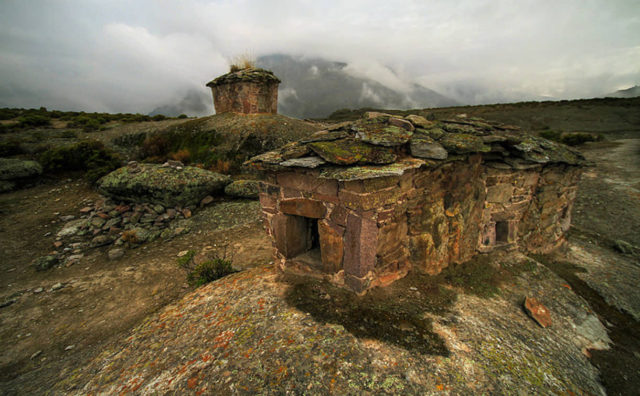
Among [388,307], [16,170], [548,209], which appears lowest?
[388,307]

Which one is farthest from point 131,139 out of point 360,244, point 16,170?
point 360,244

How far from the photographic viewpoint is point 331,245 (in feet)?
12.1

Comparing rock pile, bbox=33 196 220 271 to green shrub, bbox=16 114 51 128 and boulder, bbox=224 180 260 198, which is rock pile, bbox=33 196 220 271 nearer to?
boulder, bbox=224 180 260 198

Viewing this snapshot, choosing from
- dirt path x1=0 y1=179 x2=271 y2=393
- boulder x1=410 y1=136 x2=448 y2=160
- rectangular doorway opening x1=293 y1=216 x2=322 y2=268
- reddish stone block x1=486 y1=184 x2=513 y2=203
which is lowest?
dirt path x1=0 y1=179 x2=271 y2=393

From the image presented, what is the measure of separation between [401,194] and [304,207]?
4.84 feet

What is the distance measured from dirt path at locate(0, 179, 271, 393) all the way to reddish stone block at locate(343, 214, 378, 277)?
3571mm

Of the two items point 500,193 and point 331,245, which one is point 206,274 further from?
point 500,193

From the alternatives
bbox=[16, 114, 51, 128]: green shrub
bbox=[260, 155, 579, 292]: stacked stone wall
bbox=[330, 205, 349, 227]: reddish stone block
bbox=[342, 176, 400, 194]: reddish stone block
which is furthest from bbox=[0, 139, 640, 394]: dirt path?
bbox=[16, 114, 51, 128]: green shrub

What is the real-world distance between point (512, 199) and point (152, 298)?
8110mm

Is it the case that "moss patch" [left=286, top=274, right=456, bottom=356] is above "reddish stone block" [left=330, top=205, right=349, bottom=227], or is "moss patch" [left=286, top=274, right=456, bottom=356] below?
below

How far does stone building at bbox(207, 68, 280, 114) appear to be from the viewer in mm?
16969

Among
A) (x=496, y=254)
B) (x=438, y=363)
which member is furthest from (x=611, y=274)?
(x=438, y=363)

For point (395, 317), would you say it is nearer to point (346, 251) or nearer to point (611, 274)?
point (346, 251)

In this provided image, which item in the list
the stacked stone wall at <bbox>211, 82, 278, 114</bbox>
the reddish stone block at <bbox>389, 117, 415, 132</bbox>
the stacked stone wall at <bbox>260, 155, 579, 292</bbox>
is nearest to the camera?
the stacked stone wall at <bbox>260, 155, 579, 292</bbox>
